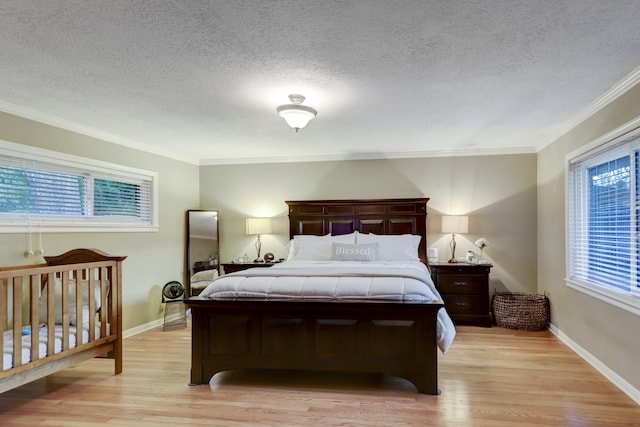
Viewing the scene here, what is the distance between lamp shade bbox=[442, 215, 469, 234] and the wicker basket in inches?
38.5

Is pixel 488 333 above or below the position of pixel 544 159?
below

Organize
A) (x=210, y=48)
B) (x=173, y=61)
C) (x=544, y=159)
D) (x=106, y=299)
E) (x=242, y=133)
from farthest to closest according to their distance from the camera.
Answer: (x=544, y=159), (x=242, y=133), (x=106, y=299), (x=173, y=61), (x=210, y=48)

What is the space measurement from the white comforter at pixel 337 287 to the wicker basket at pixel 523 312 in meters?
2.05

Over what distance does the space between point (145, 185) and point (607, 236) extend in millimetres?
5084

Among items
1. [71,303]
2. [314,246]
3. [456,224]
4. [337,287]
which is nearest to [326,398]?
[337,287]

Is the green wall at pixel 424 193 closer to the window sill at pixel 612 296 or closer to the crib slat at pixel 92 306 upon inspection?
the window sill at pixel 612 296

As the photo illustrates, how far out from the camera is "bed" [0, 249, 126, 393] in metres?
2.64

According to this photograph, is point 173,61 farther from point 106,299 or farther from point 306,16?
point 106,299

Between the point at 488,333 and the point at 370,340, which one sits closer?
the point at 370,340

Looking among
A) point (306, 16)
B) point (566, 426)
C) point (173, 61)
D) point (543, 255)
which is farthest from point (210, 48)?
point (543, 255)

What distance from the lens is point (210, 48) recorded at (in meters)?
2.38

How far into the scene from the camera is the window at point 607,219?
3.00 m

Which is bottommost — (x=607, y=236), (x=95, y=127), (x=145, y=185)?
(x=607, y=236)

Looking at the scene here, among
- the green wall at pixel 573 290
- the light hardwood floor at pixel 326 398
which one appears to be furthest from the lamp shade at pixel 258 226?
the green wall at pixel 573 290
